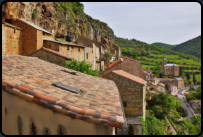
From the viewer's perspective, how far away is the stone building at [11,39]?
15.1 meters

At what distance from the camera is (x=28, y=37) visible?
1747 centimetres

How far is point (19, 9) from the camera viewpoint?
1822 centimetres

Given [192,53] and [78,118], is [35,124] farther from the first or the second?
[192,53]

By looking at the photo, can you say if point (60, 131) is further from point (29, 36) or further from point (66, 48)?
point (29, 36)

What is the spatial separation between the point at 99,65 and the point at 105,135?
27730 mm

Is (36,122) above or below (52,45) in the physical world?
below

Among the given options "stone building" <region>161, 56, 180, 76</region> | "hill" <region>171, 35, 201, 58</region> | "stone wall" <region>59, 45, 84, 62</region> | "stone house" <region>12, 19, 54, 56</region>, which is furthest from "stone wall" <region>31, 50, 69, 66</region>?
"hill" <region>171, 35, 201, 58</region>

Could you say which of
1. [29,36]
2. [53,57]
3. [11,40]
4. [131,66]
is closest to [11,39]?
[11,40]

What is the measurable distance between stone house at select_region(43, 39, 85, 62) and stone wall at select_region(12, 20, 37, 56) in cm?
138

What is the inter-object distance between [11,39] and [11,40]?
4.5 inches

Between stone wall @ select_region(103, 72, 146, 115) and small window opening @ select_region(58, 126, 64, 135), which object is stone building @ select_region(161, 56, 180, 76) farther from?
small window opening @ select_region(58, 126, 64, 135)

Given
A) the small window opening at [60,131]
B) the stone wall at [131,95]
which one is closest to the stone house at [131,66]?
the stone wall at [131,95]

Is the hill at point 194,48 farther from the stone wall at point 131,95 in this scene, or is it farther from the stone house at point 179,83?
the stone wall at point 131,95

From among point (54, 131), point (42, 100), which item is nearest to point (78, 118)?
point (54, 131)
